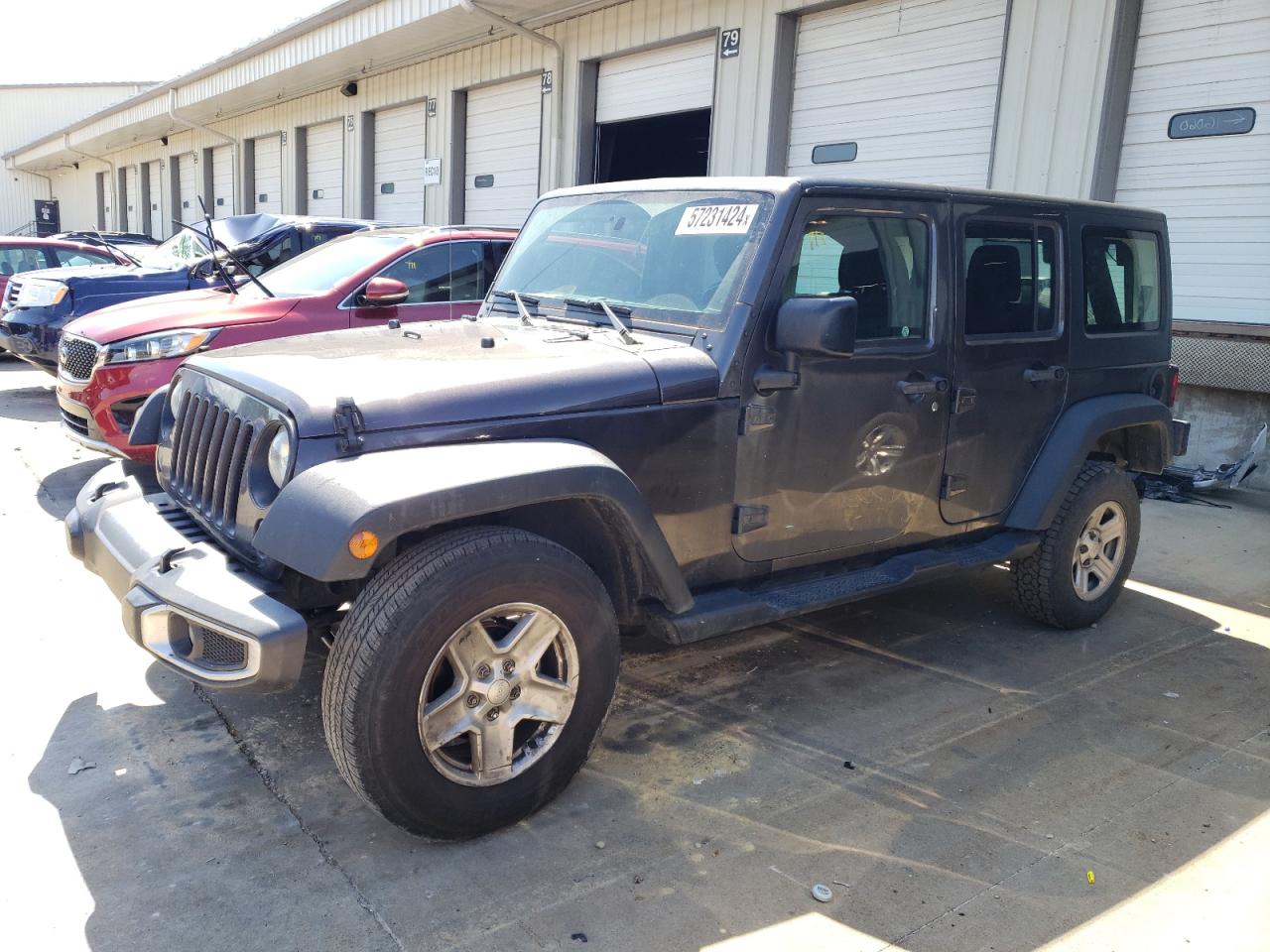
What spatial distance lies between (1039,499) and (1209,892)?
197cm

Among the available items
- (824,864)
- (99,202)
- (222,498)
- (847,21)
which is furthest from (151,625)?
(99,202)

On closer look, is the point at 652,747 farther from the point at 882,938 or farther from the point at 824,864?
the point at 882,938

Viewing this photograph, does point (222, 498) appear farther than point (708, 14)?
No

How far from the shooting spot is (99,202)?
36469 mm

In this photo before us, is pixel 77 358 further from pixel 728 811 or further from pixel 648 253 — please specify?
pixel 728 811

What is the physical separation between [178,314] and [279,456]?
→ 4078 mm

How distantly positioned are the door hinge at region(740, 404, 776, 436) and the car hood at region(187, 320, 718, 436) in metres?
0.17

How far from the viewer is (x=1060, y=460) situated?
4.54 m

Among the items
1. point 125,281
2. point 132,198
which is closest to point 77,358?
point 125,281

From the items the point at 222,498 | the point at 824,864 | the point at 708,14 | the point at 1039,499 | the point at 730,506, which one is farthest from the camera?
the point at 708,14

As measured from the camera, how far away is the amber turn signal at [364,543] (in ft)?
8.25

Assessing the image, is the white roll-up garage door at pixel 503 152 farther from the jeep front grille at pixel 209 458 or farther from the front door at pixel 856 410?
the jeep front grille at pixel 209 458

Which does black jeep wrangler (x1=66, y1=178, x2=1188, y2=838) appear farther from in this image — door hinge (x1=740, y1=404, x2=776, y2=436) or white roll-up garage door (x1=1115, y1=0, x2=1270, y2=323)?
white roll-up garage door (x1=1115, y1=0, x2=1270, y2=323)

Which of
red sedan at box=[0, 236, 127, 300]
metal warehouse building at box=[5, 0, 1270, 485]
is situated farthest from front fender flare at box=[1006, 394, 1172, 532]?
red sedan at box=[0, 236, 127, 300]
